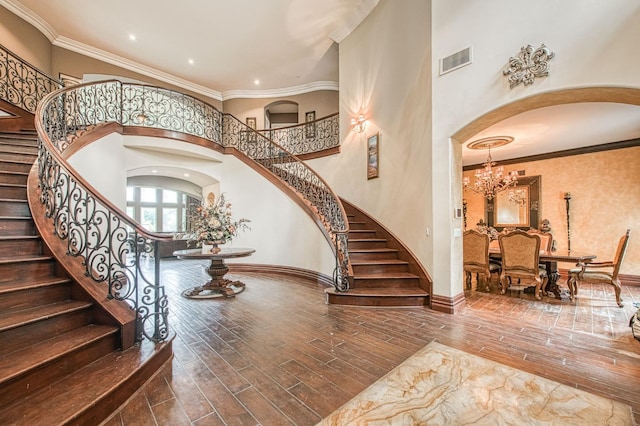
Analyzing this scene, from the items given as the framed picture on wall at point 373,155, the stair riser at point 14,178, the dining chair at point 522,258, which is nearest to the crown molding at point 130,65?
the stair riser at point 14,178

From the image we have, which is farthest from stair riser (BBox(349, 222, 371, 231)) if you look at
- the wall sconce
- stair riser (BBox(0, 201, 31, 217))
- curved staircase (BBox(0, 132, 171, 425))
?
stair riser (BBox(0, 201, 31, 217))

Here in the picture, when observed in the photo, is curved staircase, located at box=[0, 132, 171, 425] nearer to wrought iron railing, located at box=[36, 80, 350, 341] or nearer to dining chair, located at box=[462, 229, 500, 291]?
wrought iron railing, located at box=[36, 80, 350, 341]

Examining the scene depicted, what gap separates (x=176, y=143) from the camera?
6.31 metres

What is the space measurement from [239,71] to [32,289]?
25.4 ft

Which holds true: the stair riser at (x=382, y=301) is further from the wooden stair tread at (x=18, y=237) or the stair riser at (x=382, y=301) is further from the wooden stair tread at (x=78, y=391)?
the wooden stair tread at (x=18, y=237)

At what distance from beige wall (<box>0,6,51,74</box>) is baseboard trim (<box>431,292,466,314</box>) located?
9414 millimetres

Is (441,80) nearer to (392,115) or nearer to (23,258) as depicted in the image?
(392,115)

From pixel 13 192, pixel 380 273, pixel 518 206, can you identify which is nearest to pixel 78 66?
pixel 13 192

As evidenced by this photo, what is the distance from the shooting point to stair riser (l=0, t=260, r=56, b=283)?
2.21 meters

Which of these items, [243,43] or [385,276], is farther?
[243,43]

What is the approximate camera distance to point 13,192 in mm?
3057

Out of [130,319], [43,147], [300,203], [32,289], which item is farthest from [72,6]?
[130,319]

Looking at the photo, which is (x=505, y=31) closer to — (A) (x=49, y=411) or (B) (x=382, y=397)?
(B) (x=382, y=397)

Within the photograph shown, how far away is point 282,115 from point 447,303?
9.14 metres
